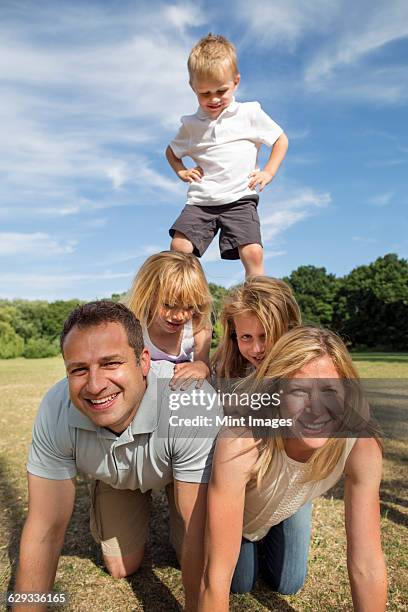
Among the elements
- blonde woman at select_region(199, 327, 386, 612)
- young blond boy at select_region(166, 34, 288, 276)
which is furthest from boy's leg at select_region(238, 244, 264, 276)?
blonde woman at select_region(199, 327, 386, 612)

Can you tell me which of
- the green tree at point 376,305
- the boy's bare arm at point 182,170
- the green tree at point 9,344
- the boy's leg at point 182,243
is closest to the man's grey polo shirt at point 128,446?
the boy's leg at point 182,243

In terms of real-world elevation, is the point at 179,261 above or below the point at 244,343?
above

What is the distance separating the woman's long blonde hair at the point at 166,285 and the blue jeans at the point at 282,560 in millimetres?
1438

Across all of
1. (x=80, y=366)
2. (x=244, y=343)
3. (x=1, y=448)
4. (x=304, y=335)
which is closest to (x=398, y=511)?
(x=244, y=343)

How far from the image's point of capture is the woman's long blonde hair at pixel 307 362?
2428 mm

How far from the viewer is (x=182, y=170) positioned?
182 inches

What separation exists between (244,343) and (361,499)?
107 cm

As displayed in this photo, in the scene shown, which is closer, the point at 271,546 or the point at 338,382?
the point at 338,382

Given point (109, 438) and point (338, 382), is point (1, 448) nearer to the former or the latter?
point (109, 438)

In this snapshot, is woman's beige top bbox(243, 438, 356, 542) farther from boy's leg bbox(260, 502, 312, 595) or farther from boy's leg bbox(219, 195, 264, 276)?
boy's leg bbox(219, 195, 264, 276)

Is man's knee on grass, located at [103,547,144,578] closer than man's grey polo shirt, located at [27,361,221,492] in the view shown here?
No

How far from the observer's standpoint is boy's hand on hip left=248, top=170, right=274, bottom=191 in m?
4.40

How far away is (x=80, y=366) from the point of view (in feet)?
8.52

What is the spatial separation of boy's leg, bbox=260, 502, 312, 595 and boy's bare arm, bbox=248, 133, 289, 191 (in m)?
2.40
